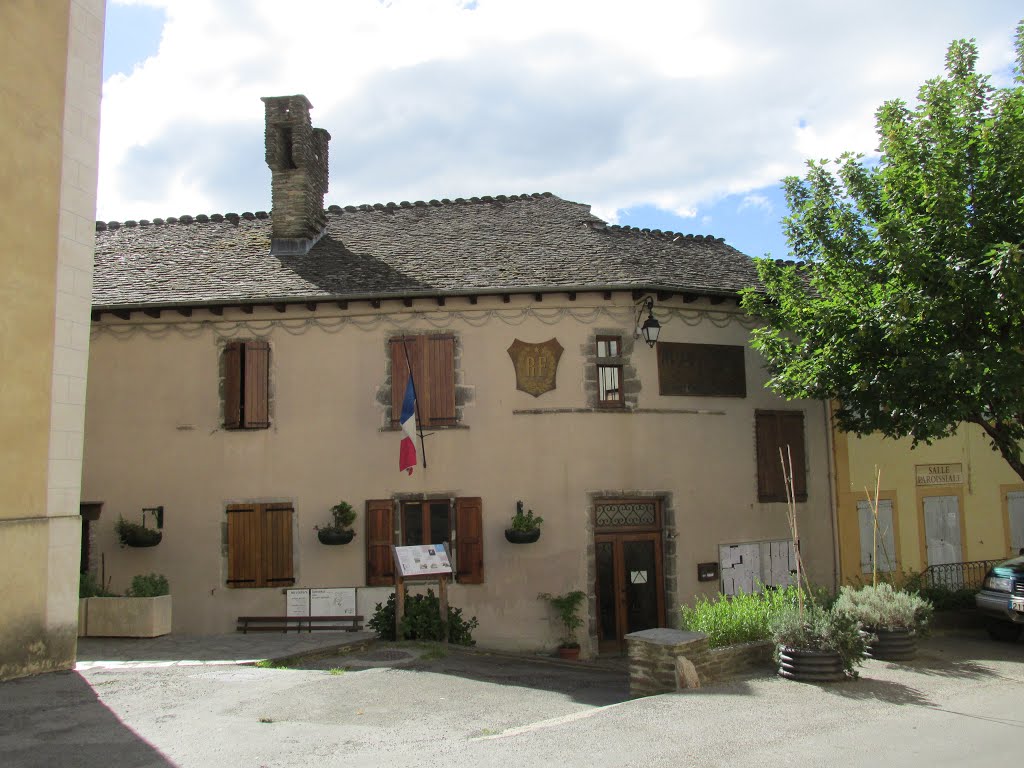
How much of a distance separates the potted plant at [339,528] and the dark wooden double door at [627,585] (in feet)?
11.9

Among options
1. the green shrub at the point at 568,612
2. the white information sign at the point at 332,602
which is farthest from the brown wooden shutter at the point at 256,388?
the green shrub at the point at 568,612

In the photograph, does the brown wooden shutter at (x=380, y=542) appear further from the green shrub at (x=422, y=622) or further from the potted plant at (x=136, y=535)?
the potted plant at (x=136, y=535)

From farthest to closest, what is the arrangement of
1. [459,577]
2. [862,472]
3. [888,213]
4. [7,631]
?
1. [862,472]
2. [459,577]
3. [888,213]
4. [7,631]

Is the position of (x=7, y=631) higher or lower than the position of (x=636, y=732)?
higher

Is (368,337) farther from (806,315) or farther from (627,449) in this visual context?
(806,315)

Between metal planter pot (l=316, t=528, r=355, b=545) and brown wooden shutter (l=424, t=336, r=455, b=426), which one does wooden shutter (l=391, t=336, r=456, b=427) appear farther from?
metal planter pot (l=316, t=528, r=355, b=545)

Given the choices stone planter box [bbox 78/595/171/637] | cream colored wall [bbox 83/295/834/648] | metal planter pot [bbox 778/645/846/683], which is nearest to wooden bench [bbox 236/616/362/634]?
cream colored wall [bbox 83/295/834/648]

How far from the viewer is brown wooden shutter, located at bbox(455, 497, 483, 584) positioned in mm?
12875

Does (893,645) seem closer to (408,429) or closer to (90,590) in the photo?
(408,429)

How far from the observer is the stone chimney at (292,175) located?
49.1ft

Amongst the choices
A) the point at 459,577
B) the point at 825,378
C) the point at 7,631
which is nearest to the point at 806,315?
the point at 825,378

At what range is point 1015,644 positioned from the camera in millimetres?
10297

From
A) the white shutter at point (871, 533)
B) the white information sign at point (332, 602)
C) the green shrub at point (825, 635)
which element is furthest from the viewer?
the white shutter at point (871, 533)

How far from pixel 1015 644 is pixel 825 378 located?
3.78 metres
